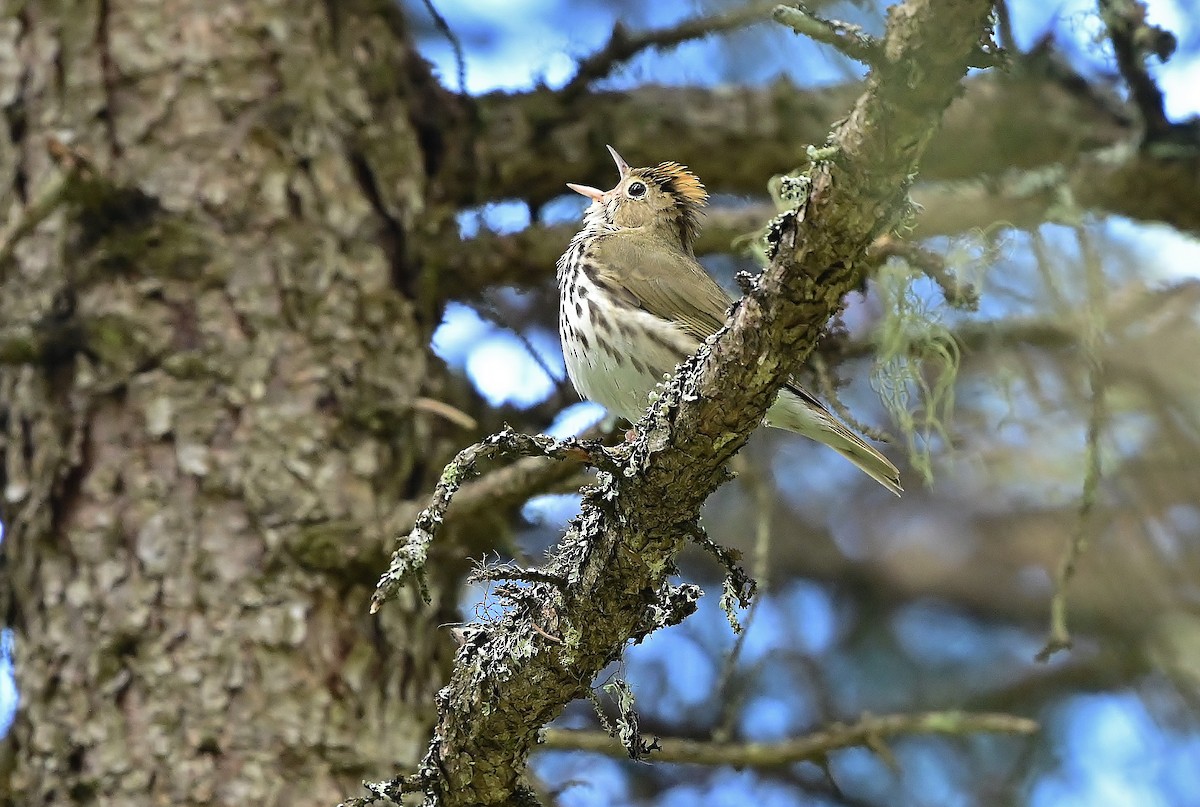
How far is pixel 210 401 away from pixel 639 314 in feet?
3.96

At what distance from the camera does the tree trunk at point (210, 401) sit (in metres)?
3.33

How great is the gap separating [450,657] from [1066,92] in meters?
2.80

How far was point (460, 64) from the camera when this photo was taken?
427cm

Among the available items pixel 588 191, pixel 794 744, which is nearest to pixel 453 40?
pixel 588 191

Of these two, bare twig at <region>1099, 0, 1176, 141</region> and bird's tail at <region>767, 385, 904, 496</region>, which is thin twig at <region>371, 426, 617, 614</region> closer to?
bird's tail at <region>767, 385, 904, 496</region>

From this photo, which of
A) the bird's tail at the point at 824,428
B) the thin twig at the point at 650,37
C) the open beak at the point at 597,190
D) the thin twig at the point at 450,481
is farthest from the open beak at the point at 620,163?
the thin twig at the point at 450,481

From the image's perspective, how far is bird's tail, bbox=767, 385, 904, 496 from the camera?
342cm

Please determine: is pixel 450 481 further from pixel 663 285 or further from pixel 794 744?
pixel 663 285

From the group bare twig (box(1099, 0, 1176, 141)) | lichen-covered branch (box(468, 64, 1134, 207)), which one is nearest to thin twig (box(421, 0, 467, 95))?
lichen-covered branch (box(468, 64, 1134, 207))

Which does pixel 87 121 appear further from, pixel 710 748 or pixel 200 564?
pixel 710 748

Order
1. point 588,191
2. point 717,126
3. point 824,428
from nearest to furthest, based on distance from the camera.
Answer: point 824,428 → point 588,191 → point 717,126

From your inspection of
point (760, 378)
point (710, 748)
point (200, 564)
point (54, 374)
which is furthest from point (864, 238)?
point (54, 374)

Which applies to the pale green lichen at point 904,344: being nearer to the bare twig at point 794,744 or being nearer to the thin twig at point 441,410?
the bare twig at point 794,744

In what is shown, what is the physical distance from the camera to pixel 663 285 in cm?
394
